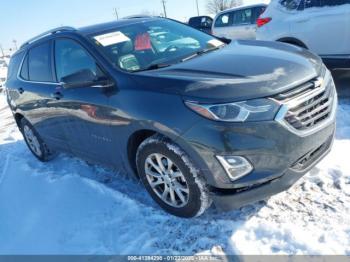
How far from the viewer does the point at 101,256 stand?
2.94 metres

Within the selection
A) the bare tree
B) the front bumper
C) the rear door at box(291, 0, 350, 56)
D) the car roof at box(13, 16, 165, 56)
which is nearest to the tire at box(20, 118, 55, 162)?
the car roof at box(13, 16, 165, 56)

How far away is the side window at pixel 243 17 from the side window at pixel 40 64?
311 inches

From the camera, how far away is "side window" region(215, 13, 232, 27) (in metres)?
11.6

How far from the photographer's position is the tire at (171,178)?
2811mm

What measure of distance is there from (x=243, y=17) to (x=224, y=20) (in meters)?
0.75

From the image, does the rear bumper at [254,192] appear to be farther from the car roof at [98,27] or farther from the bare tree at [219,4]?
the bare tree at [219,4]

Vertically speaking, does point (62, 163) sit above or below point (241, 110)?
below

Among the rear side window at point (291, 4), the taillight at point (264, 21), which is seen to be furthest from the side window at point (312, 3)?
the taillight at point (264, 21)

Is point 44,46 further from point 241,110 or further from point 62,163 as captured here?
point 241,110

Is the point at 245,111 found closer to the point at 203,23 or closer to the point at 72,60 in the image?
the point at 72,60

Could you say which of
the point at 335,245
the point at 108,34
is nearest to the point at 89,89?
the point at 108,34

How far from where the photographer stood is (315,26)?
571cm

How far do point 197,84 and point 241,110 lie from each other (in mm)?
389

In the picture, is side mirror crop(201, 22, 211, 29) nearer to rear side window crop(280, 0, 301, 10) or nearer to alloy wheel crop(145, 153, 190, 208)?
rear side window crop(280, 0, 301, 10)
